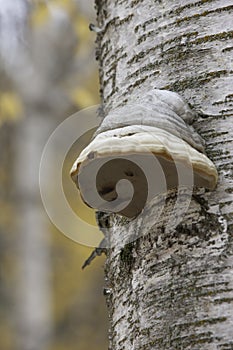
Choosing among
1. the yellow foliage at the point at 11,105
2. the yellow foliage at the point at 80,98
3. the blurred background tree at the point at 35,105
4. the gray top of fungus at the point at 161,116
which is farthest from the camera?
the yellow foliage at the point at 11,105

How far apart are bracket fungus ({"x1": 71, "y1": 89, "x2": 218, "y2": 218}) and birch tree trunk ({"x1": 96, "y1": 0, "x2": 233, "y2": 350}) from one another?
51 mm

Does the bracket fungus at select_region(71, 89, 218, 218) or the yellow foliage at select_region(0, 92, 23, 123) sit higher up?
the yellow foliage at select_region(0, 92, 23, 123)

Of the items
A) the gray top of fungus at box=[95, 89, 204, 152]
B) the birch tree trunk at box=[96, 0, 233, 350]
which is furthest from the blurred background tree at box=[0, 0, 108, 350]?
the gray top of fungus at box=[95, 89, 204, 152]

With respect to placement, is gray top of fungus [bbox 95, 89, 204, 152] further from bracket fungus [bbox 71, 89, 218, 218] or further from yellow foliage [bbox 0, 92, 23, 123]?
yellow foliage [bbox 0, 92, 23, 123]

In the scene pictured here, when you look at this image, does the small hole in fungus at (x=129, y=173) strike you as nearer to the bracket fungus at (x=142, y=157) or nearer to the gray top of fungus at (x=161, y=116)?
the bracket fungus at (x=142, y=157)

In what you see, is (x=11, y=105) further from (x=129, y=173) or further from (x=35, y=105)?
(x=129, y=173)

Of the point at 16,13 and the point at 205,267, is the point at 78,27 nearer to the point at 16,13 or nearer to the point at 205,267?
the point at 16,13

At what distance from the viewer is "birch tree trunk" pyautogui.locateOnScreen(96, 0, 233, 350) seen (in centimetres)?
148

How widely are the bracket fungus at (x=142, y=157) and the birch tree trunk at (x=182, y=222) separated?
2.0 inches

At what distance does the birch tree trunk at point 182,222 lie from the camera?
1.48 meters

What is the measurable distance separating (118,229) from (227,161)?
1.07ft

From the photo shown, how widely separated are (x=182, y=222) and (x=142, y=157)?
0.21 metres

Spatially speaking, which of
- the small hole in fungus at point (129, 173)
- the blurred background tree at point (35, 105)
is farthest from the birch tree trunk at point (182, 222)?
the blurred background tree at point (35, 105)

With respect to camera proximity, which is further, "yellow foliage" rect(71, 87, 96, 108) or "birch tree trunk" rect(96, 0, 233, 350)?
"yellow foliage" rect(71, 87, 96, 108)
